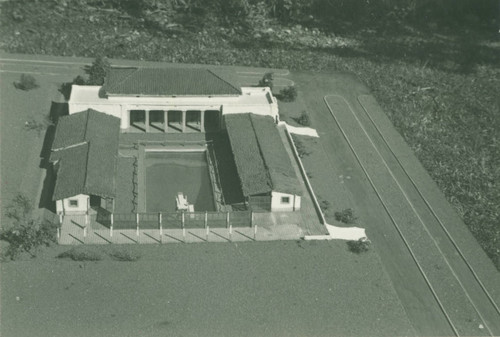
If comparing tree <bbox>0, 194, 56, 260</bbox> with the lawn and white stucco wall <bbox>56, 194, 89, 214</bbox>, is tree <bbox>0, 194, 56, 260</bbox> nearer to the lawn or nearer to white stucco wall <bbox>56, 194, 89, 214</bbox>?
the lawn

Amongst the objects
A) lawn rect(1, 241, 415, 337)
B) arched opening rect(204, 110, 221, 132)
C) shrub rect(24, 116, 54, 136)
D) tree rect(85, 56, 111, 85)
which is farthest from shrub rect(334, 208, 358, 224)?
tree rect(85, 56, 111, 85)

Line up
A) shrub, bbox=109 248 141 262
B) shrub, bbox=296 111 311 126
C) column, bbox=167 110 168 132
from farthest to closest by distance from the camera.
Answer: shrub, bbox=296 111 311 126 < column, bbox=167 110 168 132 < shrub, bbox=109 248 141 262

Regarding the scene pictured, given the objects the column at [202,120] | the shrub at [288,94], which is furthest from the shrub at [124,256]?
the shrub at [288,94]

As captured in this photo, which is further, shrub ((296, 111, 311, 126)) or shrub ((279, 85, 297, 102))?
shrub ((279, 85, 297, 102))

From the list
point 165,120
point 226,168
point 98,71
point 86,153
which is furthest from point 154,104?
point 98,71

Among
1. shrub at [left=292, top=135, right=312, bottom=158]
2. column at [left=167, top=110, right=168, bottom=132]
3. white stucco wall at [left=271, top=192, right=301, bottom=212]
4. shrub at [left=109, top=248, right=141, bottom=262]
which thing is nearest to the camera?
shrub at [left=109, top=248, right=141, bottom=262]

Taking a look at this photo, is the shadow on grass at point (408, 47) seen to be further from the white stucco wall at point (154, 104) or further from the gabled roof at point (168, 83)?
the gabled roof at point (168, 83)

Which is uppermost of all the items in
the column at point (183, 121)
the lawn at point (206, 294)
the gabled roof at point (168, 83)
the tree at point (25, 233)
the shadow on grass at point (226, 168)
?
the gabled roof at point (168, 83)
